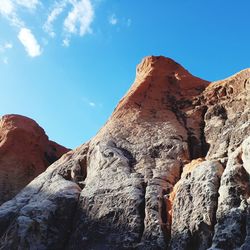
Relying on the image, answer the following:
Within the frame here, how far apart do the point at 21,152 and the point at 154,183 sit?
21241 millimetres

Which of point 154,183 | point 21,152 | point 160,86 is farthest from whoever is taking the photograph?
point 21,152

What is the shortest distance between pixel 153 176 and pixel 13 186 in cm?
1886

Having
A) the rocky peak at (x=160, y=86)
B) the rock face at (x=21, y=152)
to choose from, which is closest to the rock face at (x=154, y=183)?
the rocky peak at (x=160, y=86)

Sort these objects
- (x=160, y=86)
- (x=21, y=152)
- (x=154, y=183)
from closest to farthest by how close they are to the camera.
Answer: (x=154, y=183)
(x=160, y=86)
(x=21, y=152)

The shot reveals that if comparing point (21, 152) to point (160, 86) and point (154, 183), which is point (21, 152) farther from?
point (154, 183)

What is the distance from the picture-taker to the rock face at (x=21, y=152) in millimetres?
36625

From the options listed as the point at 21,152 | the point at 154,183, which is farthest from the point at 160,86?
the point at 21,152

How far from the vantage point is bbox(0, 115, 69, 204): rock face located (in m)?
36.6

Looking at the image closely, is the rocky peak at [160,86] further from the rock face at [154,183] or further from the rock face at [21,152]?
the rock face at [21,152]

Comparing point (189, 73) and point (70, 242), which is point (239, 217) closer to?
point (70, 242)

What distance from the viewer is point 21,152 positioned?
3856 cm

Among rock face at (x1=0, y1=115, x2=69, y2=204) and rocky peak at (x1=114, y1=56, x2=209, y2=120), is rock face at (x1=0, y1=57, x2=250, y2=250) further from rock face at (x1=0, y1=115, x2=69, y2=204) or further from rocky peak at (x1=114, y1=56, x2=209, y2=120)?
rock face at (x1=0, y1=115, x2=69, y2=204)

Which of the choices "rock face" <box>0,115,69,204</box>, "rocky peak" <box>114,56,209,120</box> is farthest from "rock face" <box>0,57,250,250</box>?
"rock face" <box>0,115,69,204</box>

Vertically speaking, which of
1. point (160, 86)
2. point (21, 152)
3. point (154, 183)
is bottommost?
point (154, 183)
